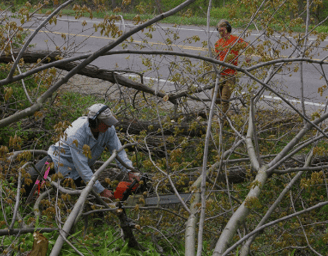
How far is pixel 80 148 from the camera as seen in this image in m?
4.12

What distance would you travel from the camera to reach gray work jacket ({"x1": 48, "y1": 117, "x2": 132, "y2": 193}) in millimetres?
3998

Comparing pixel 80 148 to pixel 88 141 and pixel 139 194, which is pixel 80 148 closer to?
pixel 88 141

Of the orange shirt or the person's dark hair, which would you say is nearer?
the person's dark hair

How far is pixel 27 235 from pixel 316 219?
3704 millimetres

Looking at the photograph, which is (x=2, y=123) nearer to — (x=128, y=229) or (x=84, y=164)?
(x=128, y=229)

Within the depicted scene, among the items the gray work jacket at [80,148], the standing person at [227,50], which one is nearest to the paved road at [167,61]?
the standing person at [227,50]

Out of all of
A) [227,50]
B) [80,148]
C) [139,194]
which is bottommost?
[139,194]

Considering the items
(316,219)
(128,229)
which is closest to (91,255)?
(128,229)

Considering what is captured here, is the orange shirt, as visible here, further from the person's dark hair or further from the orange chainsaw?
the orange chainsaw

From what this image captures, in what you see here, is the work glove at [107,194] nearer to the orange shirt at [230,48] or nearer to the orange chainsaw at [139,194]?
the orange chainsaw at [139,194]

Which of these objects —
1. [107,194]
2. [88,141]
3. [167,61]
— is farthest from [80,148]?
[167,61]

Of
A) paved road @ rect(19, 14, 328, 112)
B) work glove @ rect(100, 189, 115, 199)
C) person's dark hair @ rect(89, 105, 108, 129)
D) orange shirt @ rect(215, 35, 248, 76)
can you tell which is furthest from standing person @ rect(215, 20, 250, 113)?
work glove @ rect(100, 189, 115, 199)

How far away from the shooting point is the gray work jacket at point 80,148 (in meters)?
4.00

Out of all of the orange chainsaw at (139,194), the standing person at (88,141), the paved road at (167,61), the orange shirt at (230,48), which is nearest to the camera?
the orange chainsaw at (139,194)
